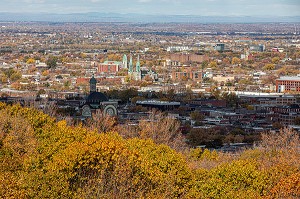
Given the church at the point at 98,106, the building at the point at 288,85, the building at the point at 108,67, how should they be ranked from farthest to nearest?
the building at the point at 108,67 → the building at the point at 288,85 → the church at the point at 98,106

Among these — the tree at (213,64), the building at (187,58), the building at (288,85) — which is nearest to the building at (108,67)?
→ the tree at (213,64)

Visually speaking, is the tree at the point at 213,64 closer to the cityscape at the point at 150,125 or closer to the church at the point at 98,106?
the cityscape at the point at 150,125

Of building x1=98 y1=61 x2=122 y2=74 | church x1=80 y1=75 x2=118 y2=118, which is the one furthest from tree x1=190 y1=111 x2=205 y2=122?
building x1=98 y1=61 x2=122 y2=74

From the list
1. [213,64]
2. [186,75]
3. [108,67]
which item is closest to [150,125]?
[186,75]

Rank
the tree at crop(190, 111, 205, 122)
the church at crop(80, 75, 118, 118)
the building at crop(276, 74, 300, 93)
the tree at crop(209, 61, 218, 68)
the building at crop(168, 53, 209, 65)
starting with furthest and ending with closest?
1. the building at crop(168, 53, 209, 65)
2. the tree at crop(209, 61, 218, 68)
3. the building at crop(276, 74, 300, 93)
4. the tree at crop(190, 111, 205, 122)
5. the church at crop(80, 75, 118, 118)

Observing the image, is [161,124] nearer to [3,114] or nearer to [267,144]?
[267,144]

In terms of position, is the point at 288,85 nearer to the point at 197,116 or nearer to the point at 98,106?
the point at 197,116

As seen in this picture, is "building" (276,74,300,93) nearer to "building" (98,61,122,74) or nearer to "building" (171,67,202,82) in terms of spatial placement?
"building" (171,67,202,82)

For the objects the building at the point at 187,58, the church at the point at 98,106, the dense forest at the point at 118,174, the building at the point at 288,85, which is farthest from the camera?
the building at the point at 187,58

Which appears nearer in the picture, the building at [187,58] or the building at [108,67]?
the building at [108,67]
